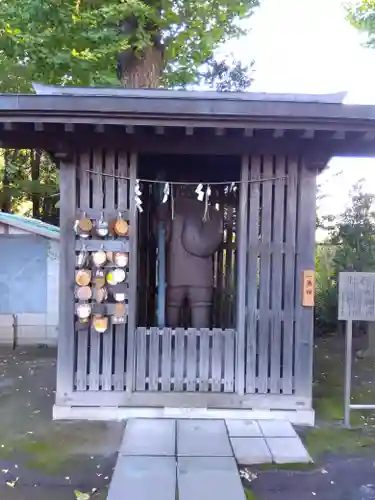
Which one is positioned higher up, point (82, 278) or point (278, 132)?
point (278, 132)

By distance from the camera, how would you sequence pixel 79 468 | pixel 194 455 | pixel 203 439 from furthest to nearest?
pixel 203 439, pixel 194 455, pixel 79 468

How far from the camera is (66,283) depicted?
416cm

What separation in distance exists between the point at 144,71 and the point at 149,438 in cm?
636

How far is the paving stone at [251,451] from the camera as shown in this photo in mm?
3336

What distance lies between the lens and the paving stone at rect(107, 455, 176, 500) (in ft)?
9.21

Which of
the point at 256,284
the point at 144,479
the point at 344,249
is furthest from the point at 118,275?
the point at 344,249

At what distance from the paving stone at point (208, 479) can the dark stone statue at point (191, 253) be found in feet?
5.50

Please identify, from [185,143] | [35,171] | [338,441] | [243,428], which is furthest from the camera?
[35,171]

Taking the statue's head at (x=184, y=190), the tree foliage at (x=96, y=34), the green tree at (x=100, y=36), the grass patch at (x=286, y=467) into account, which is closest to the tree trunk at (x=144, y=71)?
the green tree at (x=100, y=36)

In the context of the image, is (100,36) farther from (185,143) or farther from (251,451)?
(251,451)

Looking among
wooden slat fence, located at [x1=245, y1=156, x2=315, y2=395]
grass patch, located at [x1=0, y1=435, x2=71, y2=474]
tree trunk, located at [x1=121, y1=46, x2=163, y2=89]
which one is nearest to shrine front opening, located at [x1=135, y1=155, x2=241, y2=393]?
wooden slat fence, located at [x1=245, y1=156, x2=315, y2=395]

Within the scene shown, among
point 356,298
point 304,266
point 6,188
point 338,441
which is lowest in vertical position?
point 338,441

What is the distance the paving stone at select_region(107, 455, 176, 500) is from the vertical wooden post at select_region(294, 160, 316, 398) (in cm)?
148

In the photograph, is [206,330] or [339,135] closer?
[339,135]
